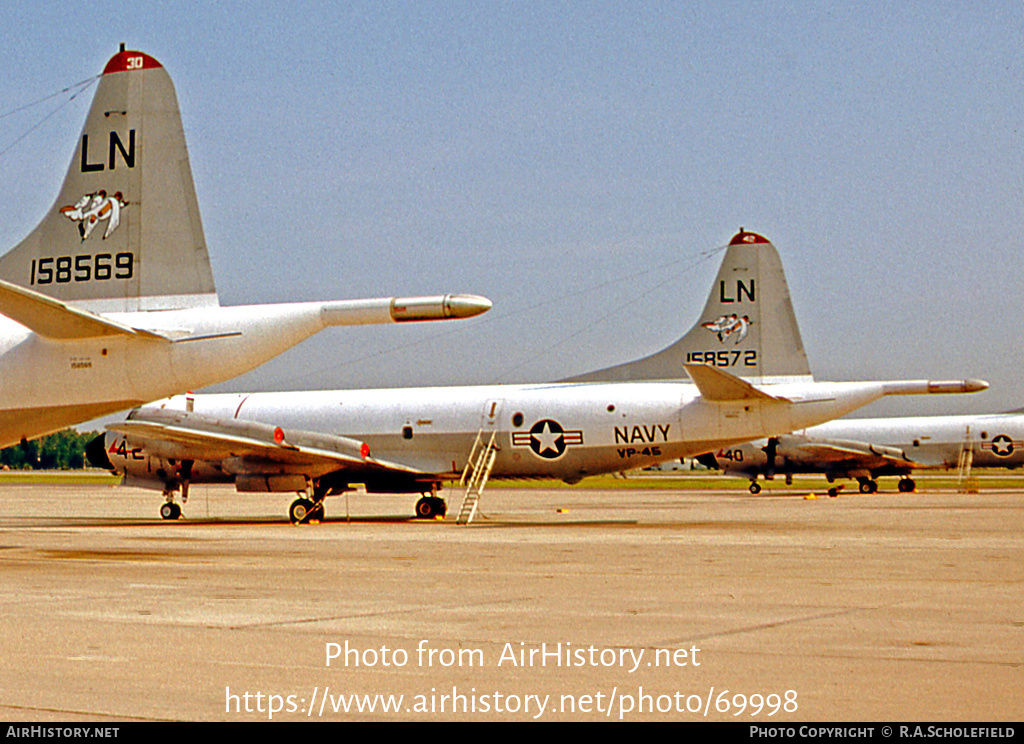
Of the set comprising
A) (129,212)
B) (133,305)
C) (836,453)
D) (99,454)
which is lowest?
(99,454)

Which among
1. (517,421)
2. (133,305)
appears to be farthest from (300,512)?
(133,305)

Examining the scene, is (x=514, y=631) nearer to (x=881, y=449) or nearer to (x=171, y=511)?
(x=171, y=511)

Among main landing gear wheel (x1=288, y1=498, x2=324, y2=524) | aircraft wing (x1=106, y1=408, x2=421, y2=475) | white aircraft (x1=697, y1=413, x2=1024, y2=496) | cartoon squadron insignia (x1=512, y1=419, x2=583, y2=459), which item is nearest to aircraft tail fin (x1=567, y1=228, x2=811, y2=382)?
cartoon squadron insignia (x1=512, y1=419, x2=583, y2=459)

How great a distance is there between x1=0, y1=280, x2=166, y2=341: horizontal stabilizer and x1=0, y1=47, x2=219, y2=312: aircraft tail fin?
0.72 meters

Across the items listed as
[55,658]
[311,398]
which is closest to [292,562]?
[55,658]

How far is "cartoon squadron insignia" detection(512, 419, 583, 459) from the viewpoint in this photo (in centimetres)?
3106

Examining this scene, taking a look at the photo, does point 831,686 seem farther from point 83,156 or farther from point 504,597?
point 83,156

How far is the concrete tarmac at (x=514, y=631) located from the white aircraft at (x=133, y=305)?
8.29 ft

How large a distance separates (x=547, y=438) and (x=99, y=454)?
12576 millimetres

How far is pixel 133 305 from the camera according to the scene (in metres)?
18.1

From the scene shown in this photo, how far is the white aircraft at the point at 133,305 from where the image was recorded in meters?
17.7

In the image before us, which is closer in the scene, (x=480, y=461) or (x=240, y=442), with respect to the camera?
(x=240, y=442)

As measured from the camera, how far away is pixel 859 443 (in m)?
64.2

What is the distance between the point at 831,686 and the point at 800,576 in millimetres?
7445
